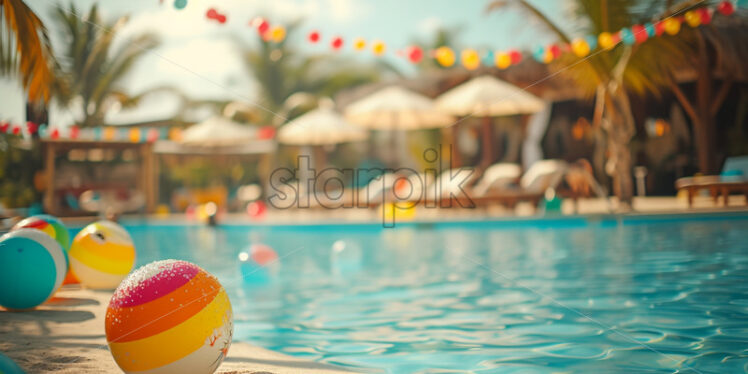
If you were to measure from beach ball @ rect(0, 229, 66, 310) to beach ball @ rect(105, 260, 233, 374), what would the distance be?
71.5 inches

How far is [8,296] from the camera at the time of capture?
4215 millimetres

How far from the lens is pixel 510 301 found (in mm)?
5086

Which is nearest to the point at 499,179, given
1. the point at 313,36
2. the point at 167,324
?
the point at 313,36

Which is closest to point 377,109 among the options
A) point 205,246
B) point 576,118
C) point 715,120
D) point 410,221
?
point 410,221

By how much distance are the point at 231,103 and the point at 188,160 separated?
3.19 m

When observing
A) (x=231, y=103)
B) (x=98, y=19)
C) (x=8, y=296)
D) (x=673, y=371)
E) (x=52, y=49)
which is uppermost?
(x=98, y=19)

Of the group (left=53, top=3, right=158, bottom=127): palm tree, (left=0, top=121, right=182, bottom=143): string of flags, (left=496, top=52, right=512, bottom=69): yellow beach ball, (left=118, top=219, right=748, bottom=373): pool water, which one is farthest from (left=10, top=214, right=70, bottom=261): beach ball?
(left=53, top=3, right=158, bottom=127): palm tree

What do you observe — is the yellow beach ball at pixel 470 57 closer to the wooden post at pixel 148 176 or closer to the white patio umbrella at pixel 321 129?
the white patio umbrella at pixel 321 129

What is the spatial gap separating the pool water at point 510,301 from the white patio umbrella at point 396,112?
506 centimetres

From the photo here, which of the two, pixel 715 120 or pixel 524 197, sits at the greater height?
pixel 715 120

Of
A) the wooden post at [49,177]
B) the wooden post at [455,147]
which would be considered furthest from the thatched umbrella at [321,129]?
the wooden post at [49,177]

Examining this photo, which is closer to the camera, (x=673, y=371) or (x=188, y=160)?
(x=673, y=371)

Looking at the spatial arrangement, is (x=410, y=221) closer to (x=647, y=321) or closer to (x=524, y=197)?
(x=524, y=197)

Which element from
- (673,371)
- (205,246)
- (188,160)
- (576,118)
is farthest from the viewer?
(188,160)
